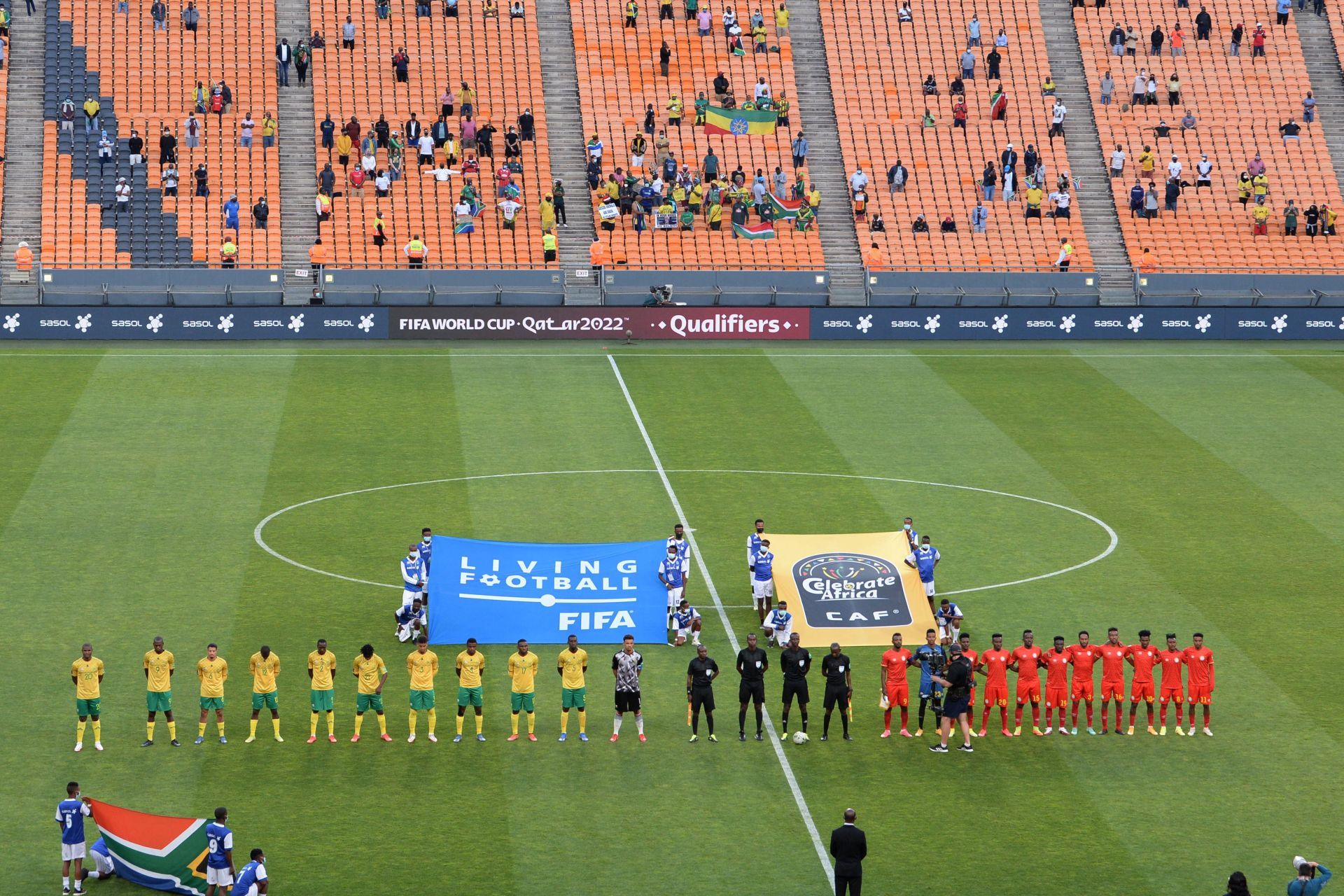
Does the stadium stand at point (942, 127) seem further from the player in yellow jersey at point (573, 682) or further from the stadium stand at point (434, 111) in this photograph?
the player in yellow jersey at point (573, 682)

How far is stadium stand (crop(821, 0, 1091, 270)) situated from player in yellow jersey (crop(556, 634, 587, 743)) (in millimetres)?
36158

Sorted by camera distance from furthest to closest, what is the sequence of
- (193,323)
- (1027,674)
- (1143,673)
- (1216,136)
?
(1216,136) → (193,323) → (1143,673) → (1027,674)

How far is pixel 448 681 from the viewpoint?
25.5 meters

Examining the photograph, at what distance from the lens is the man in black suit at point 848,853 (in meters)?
18.4

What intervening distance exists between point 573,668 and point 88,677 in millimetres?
6226

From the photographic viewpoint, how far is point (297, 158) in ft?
194

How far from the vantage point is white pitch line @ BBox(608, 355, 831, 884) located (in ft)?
67.8

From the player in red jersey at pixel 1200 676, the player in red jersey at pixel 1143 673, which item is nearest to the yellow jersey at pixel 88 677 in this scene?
the player in red jersey at pixel 1143 673

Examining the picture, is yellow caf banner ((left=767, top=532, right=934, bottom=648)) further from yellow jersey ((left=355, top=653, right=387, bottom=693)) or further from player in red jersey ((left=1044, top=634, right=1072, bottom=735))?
yellow jersey ((left=355, top=653, right=387, bottom=693))

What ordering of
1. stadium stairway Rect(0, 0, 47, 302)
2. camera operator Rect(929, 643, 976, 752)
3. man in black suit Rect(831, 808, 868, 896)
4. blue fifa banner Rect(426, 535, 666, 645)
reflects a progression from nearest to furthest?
1. man in black suit Rect(831, 808, 868, 896)
2. camera operator Rect(929, 643, 976, 752)
3. blue fifa banner Rect(426, 535, 666, 645)
4. stadium stairway Rect(0, 0, 47, 302)

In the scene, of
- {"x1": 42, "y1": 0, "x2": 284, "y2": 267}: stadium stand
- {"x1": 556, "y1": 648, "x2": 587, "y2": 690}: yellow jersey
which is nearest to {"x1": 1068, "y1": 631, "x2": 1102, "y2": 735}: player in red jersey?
{"x1": 556, "y1": 648, "x2": 587, "y2": 690}: yellow jersey

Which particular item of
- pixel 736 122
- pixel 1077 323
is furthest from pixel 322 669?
pixel 736 122

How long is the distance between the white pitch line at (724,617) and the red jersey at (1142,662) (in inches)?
197

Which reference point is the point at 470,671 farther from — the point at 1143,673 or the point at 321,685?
the point at 1143,673
